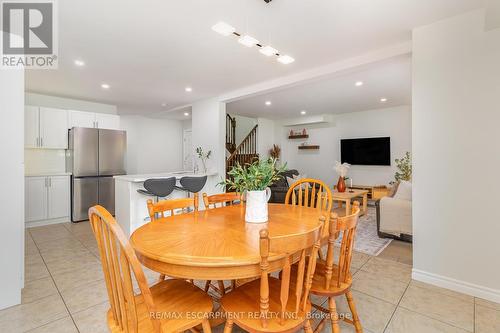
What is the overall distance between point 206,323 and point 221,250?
365 mm

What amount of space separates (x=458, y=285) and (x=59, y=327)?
3272 mm

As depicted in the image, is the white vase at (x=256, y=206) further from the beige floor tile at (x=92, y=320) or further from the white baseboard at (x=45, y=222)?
the white baseboard at (x=45, y=222)

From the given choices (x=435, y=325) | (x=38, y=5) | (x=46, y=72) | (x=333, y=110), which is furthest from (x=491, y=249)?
(x=46, y=72)

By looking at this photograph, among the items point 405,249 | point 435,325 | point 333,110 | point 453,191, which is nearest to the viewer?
point 435,325

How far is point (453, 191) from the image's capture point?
2.25 metres

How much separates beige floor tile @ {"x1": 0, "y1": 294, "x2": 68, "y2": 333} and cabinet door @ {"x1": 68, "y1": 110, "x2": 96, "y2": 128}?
3.77m

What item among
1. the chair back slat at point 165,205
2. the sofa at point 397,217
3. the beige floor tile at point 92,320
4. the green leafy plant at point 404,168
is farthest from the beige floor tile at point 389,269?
the green leafy plant at point 404,168

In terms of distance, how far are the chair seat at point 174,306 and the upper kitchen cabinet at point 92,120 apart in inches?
185

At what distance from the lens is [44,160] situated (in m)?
4.77

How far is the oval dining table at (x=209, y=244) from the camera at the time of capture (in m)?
Result: 1.12

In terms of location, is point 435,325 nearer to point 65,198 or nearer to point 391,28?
point 391,28

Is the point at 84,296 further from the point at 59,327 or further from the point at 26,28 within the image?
the point at 26,28

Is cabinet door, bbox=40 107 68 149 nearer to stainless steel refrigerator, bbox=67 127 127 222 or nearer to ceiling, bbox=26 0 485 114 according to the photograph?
stainless steel refrigerator, bbox=67 127 127 222

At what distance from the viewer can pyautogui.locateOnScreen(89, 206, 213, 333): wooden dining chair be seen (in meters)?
0.95
